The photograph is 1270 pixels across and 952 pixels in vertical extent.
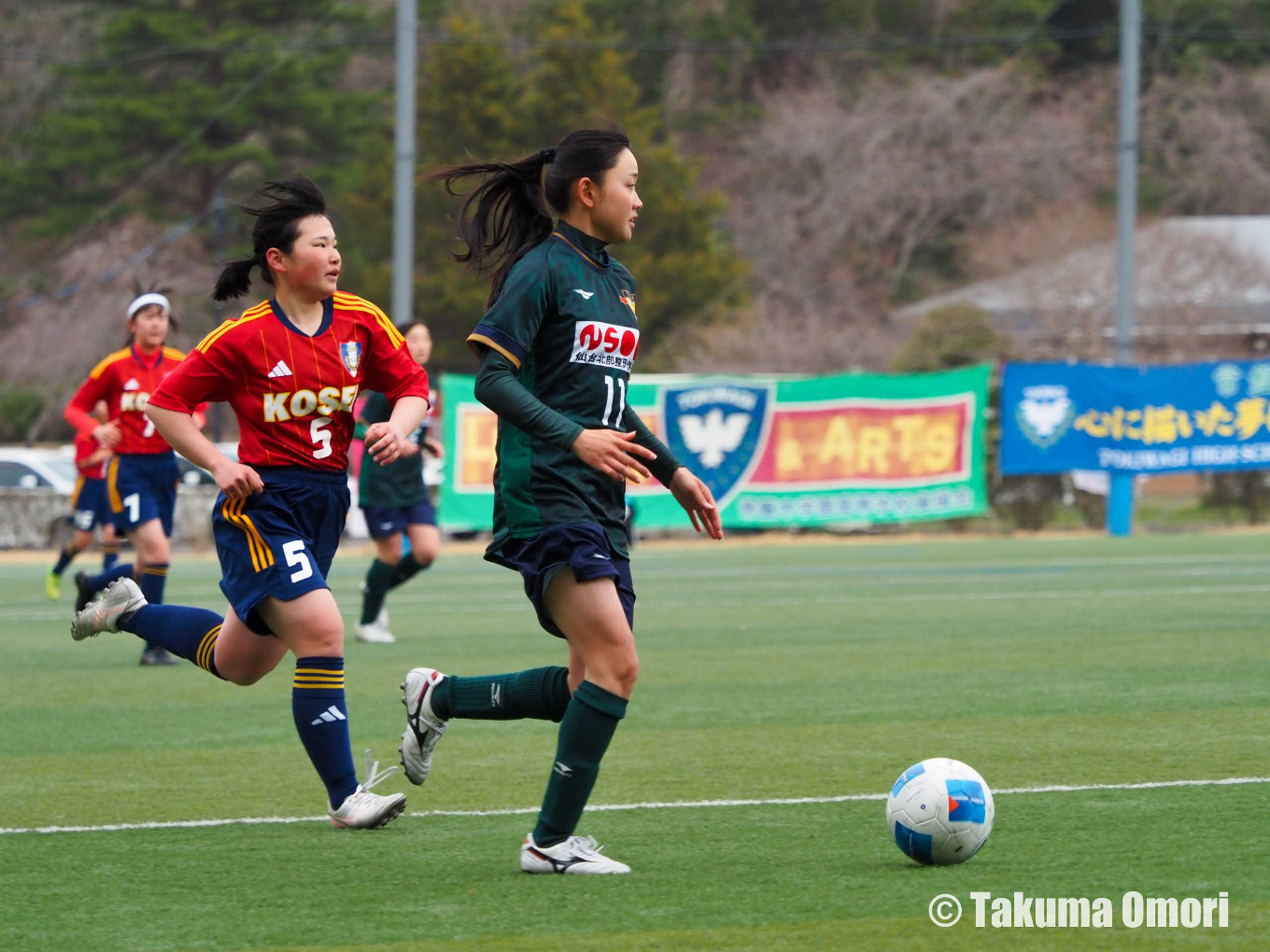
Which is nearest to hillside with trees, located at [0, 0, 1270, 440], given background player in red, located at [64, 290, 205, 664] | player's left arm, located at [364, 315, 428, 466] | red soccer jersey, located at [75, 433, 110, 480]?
red soccer jersey, located at [75, 433, 110, 480]

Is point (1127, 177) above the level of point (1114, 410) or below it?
above

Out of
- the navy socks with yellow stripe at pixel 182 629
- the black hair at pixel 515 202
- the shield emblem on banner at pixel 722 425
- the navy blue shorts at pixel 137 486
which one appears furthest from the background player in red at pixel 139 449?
the shield emblem on banner at pixel 722 425

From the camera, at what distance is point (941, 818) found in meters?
4.83

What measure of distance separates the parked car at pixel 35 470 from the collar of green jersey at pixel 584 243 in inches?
861

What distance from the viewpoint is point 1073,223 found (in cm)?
4269

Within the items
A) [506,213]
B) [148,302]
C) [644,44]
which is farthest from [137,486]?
[644,44]

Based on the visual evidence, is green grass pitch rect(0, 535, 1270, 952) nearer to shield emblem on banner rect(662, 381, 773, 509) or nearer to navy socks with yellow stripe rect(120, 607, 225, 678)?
navy socks with yellow stripe rect(120, 607, 225, 678)

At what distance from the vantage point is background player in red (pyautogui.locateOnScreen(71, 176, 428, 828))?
5551mm

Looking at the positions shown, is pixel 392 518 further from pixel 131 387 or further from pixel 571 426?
pixel 571 426

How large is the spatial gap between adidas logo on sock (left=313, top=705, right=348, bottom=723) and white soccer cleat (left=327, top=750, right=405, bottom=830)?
0.19 metres

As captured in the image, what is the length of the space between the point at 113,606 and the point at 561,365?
2.34m

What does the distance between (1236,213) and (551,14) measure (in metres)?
19.0

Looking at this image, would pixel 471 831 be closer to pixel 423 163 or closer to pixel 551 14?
pixel 423 163

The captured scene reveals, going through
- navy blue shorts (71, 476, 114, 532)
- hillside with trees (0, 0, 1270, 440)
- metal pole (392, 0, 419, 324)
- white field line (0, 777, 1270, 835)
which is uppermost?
hillside with trees (0, 0, 1270, 440)
